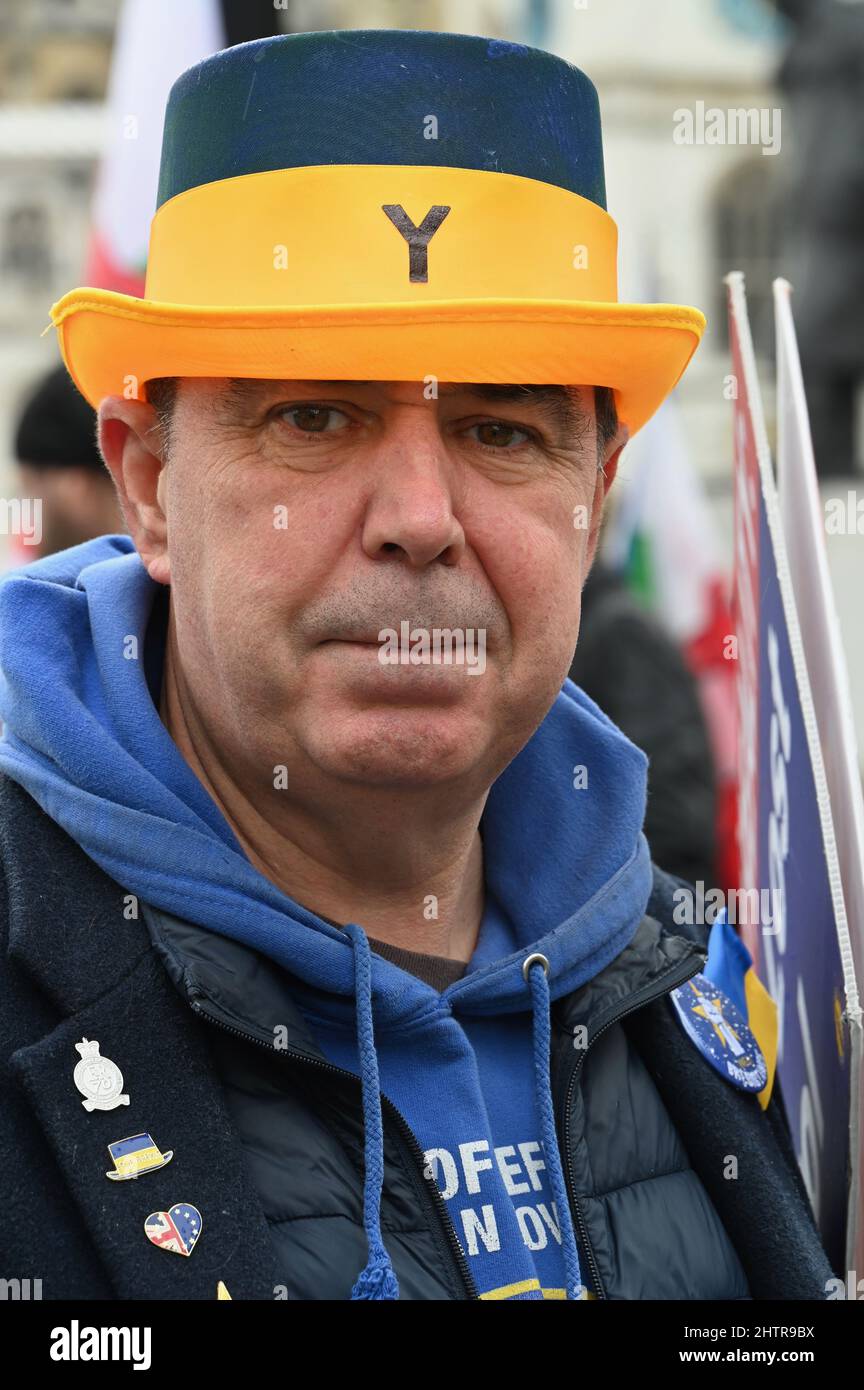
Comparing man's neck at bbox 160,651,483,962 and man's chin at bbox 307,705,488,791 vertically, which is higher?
man's chin at bbox 307,705,488,791

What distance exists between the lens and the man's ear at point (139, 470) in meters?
1.98

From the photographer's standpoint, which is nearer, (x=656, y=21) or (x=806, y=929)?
(x=806, y=929)

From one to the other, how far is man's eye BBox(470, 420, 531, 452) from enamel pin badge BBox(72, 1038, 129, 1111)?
2.46ft

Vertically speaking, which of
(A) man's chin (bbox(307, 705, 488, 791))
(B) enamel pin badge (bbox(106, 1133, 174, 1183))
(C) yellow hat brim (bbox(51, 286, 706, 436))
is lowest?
(B) enamel pin badge (bbox(106, 1133, 174, 1183))

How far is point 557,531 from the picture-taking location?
1959 millimetres

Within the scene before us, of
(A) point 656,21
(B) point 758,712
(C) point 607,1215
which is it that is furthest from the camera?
(A) point 656,21

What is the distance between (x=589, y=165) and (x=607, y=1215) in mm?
1196

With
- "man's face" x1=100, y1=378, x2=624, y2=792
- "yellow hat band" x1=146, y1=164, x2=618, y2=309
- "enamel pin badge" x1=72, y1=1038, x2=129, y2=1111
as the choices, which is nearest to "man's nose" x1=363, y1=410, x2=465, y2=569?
"man's face" x1=100, y1=378, x2=624, y2=792

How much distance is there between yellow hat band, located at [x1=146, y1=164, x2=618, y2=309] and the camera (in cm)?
181

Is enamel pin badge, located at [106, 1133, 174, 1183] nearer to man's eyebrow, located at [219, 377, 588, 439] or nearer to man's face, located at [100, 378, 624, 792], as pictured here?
man's face, located at [100, 378, 624, 792]

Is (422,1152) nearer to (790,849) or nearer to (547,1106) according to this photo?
(547,1106)

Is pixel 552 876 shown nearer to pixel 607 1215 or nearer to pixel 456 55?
pixel 607 1215

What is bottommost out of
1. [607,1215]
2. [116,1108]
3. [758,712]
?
[607,1215]

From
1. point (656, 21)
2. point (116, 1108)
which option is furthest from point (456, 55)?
point (656, 21)
